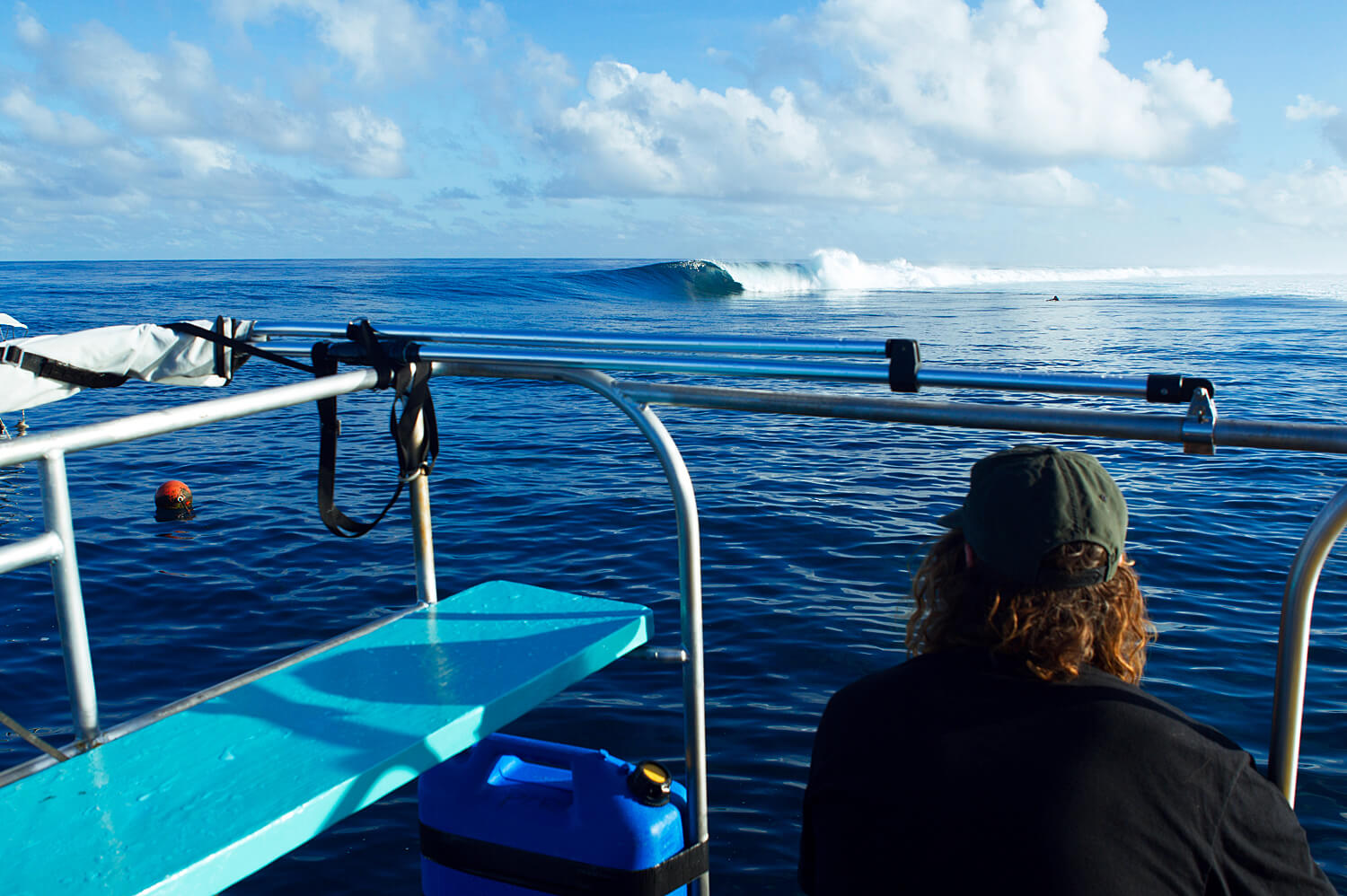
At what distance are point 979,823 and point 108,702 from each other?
534 centimetres

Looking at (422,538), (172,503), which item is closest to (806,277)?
(172,503)

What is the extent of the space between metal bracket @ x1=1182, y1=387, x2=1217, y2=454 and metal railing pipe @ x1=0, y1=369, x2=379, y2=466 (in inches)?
55.6

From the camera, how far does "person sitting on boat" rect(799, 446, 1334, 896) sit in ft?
3.71

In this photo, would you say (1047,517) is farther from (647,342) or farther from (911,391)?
(647,342)

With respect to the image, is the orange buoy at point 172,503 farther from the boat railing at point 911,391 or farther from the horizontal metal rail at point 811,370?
the horizontal metal rail at point 811,370

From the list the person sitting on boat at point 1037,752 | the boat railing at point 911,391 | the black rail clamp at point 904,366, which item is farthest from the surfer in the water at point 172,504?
the person sitting on boat at point 1037,752

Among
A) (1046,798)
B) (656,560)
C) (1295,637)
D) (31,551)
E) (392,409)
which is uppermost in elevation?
(392,409)

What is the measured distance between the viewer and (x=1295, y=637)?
1.36 m

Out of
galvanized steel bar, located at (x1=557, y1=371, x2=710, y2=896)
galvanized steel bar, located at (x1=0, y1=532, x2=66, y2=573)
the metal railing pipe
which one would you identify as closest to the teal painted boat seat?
galvanized steel bar, located at (x1=557, y1=371, x2=710, y2=896)

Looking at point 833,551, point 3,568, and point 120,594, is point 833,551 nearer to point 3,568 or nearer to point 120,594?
point 120,594

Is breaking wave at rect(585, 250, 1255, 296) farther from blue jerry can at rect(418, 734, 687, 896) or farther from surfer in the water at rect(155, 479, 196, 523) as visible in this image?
blue jerry can at rect(418, 734, 687, 896)

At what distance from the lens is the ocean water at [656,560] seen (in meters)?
4.71

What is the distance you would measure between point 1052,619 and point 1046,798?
A: 23 cm

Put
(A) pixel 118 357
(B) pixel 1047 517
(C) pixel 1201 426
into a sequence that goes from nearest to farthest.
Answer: (B) pixel 1047 517, (C) pixel 1201 426, (A) pixel 118 357
